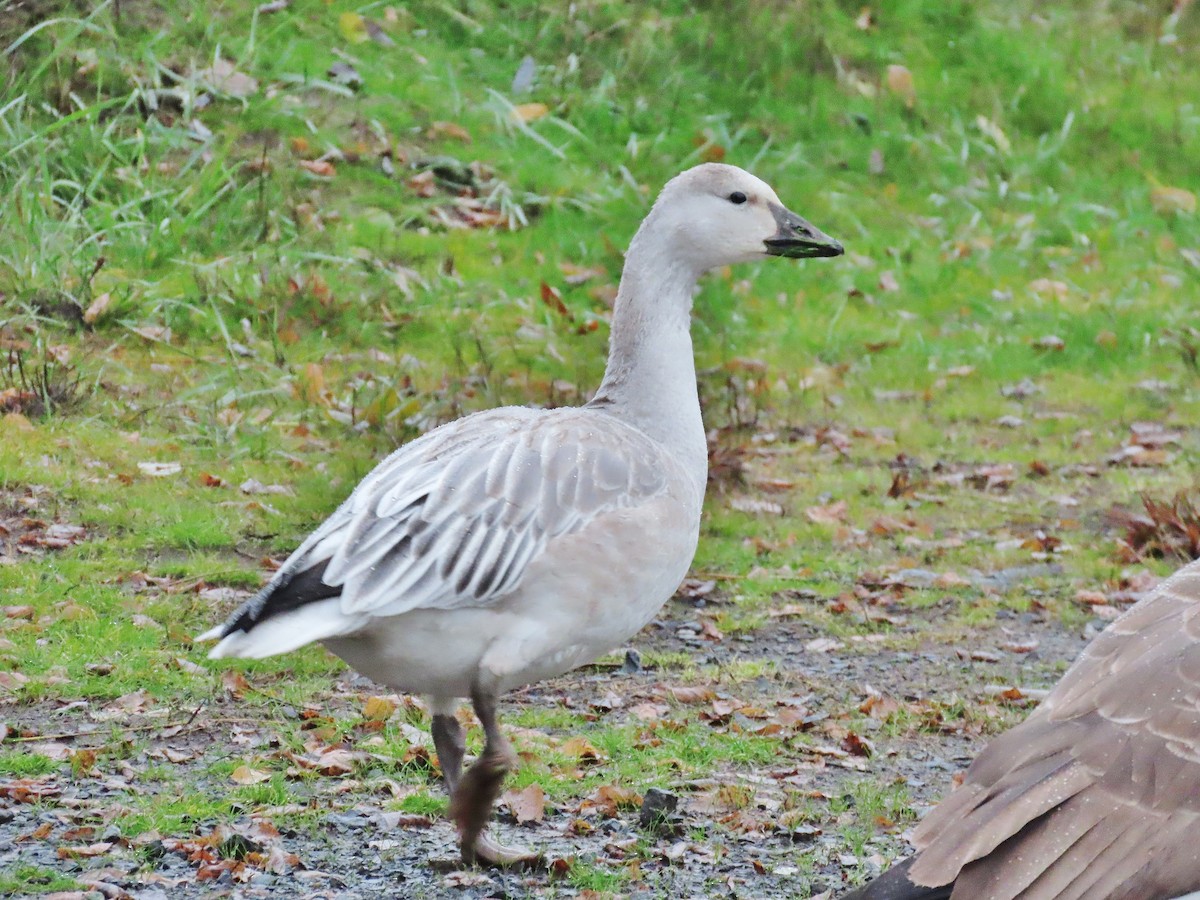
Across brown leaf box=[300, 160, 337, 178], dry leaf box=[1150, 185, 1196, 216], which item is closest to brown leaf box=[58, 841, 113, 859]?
brown leaf box=[300, 160, 337, 178]

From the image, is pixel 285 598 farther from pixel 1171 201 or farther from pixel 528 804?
pixel 1171 201

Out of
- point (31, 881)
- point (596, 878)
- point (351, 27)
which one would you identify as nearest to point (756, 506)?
point (596, 878)

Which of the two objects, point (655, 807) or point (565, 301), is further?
point (565, 301)

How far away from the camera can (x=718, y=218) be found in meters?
5.30

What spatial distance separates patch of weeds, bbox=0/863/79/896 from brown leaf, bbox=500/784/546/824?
4.41ft

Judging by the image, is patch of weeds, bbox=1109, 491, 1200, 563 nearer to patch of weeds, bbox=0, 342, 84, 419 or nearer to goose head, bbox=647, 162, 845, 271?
goose head, bbox=647, 162, 845, 271

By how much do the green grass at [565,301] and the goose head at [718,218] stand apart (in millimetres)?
1695

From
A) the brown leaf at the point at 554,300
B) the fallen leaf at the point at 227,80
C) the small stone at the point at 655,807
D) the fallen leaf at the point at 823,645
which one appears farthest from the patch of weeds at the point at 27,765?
the fallen leaf at the point at 227,80

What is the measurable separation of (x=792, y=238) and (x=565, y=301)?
16.7 feet

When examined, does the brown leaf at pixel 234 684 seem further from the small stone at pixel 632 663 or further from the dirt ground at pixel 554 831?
the small stone at pixel 632 663

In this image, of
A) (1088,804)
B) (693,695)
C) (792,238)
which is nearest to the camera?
(1088,804)

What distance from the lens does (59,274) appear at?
872 centimetres

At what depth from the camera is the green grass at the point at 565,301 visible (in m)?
6.40

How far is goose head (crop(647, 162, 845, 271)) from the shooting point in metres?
5.28
